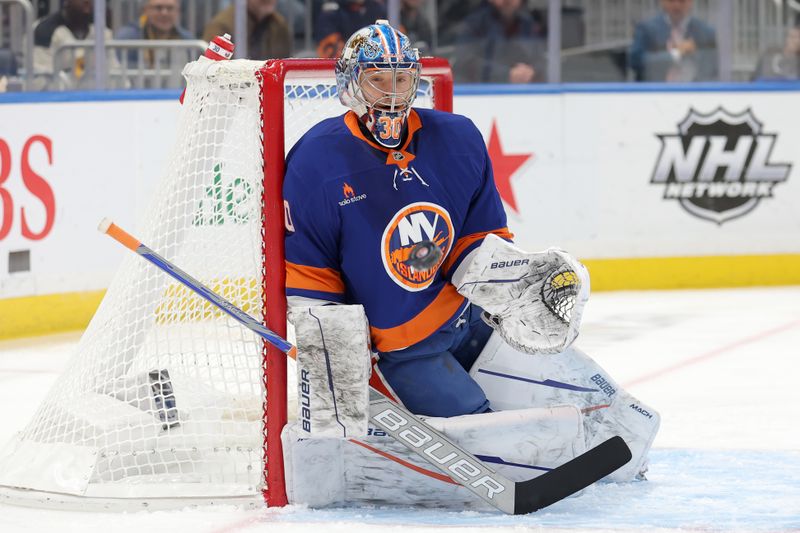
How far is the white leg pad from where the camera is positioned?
287 cm

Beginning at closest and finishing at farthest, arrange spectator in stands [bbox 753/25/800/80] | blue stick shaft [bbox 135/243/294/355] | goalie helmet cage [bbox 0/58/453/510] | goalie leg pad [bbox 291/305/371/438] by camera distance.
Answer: goalie leg pad [bbox 291/305/371/438], blue stick shaft [bbox 135/243/294/355], goalie helmet cage [bbox 0/58/453/510], spectator in stands [bbox 753/25/800/80]

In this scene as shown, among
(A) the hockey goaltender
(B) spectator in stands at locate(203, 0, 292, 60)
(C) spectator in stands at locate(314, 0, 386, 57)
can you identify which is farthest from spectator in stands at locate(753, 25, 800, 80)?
(A) the hockey goaltender

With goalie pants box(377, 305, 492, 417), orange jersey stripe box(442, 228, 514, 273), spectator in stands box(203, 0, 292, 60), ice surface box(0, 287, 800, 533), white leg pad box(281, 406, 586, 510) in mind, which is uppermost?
A: spectator in stands box(203, 0, 292, 60)

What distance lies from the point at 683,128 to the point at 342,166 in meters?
3.93

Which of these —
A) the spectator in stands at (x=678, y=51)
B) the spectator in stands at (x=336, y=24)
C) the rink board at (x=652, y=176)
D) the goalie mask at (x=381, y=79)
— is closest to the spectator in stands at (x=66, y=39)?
the spectator in stands at (x=336, y=24)

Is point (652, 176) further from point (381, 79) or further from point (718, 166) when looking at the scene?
point (381, 79)

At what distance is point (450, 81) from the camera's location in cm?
331

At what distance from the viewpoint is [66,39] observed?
5.51m

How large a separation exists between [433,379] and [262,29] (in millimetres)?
3278

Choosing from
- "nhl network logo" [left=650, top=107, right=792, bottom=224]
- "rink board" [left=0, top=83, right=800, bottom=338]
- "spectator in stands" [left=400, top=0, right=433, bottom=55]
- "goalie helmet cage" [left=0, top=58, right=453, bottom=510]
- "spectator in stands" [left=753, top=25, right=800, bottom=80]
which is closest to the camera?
"goalie helmet cage" [left=0, top=58, right=453, bottom=510]

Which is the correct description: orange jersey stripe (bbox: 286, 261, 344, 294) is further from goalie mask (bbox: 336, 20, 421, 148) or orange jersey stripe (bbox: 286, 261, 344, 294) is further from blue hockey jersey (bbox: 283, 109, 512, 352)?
goalie mask (bbox: 336, 20, 421, 148)

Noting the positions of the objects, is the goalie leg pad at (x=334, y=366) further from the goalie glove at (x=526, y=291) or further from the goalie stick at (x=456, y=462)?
the goalie glove at (x=526, y=291)

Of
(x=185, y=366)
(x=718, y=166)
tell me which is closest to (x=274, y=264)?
(x=185, y=366)

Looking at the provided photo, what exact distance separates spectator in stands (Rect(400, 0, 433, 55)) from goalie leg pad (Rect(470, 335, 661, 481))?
3.26 m
